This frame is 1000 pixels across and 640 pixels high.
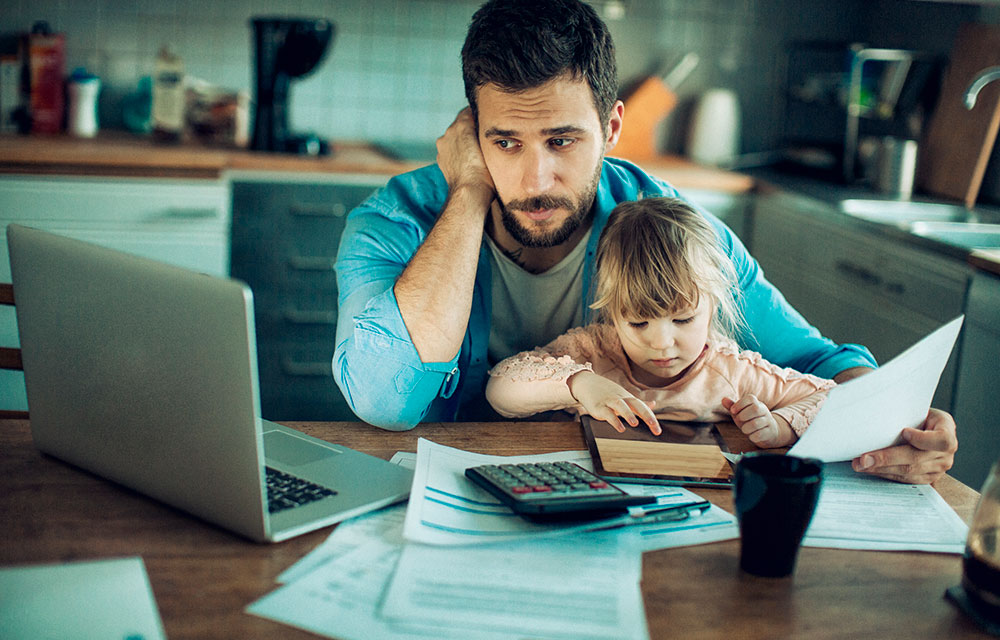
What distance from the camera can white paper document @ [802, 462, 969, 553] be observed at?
97 centimetres

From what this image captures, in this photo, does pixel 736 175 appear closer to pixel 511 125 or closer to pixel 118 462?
pixel 511 125

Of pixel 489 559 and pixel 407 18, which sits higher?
pixel 407 18

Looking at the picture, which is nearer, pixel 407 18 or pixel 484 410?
pixel 484 410

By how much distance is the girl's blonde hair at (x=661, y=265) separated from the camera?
1.43 meters

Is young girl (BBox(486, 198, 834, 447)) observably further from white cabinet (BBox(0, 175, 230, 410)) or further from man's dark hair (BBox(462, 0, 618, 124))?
white cabinet (BBox(0, 175, 230, 410))

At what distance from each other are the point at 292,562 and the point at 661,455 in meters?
0.46

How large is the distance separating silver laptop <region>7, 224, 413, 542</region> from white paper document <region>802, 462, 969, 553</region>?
446 millimetres

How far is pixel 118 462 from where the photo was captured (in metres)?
0.98

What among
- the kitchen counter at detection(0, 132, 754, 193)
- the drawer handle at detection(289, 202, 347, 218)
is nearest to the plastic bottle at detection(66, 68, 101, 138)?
the kitchen counter at detection(0, 132, 754, 193)

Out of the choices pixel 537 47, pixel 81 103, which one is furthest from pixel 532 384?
pixel 81 103

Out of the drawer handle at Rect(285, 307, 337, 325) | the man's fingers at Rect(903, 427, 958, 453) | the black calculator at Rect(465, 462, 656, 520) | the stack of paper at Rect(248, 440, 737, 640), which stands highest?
the man's fingers at Rect(903, 427, 958, 453)

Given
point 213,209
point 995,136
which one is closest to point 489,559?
point 213,209

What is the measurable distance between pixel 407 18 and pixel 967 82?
6.17ft

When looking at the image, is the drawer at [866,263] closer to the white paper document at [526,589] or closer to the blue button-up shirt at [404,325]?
the blue button-up shirt at [404,325]
